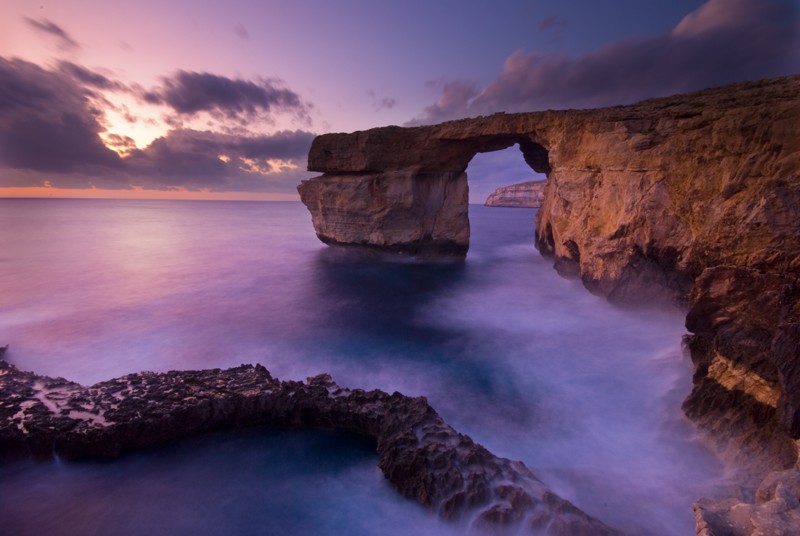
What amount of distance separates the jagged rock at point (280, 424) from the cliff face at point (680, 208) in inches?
113

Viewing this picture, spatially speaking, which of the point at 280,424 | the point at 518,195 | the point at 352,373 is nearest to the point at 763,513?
the point at 280,424

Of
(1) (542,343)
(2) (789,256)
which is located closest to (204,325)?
(1) (542,343)

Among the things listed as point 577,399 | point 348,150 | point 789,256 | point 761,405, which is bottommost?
point 577,399

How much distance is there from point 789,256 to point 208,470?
7.82 m

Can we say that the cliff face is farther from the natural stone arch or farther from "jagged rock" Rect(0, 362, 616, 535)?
"jagged rock" Rect(0, 362, 616, 535)

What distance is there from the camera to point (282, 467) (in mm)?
4863

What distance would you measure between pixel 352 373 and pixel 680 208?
7.72 meters

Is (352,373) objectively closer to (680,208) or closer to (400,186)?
(680,208)

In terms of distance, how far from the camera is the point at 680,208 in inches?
312

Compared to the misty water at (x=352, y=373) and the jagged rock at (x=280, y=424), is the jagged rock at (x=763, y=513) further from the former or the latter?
the misty water at (x=352, y=373)

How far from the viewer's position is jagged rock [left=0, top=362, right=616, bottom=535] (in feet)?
13.1

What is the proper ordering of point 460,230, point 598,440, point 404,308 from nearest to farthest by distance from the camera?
point 598,440, point 404,308, point 460,230

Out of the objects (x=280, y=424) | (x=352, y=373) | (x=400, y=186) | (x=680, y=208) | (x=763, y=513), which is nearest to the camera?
(x=763, y=513)

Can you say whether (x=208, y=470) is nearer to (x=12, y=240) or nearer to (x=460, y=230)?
(x=460, y=230)
